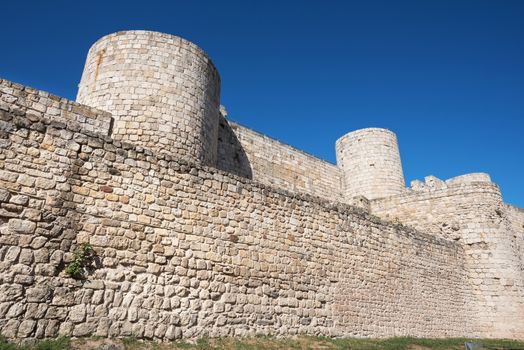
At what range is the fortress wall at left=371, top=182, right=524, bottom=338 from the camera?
1341cm

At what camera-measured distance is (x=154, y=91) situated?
9.58 metres

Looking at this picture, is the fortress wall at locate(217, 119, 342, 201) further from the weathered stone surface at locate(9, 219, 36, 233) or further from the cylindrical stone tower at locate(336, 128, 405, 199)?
the weathered stone surface at locate(9, 219, 36, 233)

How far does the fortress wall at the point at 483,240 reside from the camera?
44.0ft

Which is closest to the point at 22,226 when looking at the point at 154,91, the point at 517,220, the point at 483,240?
the point at 154,91

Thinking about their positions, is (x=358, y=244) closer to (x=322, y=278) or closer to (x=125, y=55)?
(x=322, y=278)

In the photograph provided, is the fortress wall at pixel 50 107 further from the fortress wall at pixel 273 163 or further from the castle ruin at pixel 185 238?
the fortress wall at pixel 273 163

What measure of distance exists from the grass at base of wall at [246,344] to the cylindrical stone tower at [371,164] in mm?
9526

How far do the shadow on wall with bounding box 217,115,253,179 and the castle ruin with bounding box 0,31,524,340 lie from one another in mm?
96

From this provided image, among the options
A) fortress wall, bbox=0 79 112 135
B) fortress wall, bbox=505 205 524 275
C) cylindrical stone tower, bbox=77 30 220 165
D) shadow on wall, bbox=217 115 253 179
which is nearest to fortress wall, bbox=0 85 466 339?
fortress wall, bbox=0 79 112 135

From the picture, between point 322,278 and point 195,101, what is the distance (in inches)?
221

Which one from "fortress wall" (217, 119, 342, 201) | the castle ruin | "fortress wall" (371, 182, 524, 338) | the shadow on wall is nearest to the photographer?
the castle ruin

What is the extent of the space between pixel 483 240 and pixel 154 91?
42.3ft

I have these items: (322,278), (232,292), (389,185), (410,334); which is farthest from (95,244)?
(389,185)

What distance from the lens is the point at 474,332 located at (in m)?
13.1
